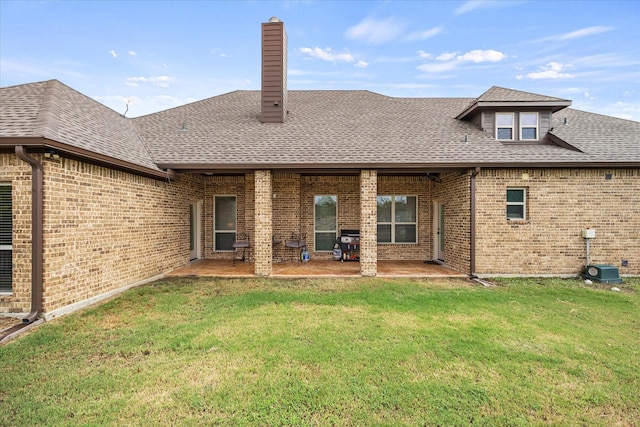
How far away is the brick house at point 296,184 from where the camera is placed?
187 inches

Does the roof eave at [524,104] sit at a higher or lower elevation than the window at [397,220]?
higher

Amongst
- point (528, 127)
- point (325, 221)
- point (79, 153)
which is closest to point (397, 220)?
point (325, 221)

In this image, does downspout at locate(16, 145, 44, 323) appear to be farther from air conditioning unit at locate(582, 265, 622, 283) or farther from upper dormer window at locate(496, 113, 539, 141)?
air conditioning unit at locate(582, 265, 622, 283)

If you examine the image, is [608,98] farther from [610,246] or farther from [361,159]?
[361,159]

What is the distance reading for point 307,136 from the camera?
8.64 meters

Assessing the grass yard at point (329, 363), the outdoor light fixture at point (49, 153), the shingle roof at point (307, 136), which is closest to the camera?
the grass yard at point (329, 363)

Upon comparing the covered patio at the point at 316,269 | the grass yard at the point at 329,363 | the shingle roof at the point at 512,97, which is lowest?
the grass yard at the point at 329,363

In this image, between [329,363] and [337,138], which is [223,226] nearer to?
[337,138]

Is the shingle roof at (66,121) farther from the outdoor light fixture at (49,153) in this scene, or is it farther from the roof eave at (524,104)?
the roof eave at (524,104)

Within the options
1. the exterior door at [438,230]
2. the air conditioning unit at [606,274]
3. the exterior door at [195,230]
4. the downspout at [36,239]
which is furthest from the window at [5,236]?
the air conditioning unit at [606,274]

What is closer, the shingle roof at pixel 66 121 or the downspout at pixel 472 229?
the shingle roof at pixel 66 121

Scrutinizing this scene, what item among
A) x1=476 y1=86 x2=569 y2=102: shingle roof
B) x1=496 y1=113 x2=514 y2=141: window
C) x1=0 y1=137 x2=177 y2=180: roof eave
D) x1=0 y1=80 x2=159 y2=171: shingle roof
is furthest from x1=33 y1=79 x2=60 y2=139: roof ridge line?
x1=496 y1=113 x2=514 y2=141: window

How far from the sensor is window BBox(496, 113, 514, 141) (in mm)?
8859

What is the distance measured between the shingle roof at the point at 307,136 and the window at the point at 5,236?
1.35 m
